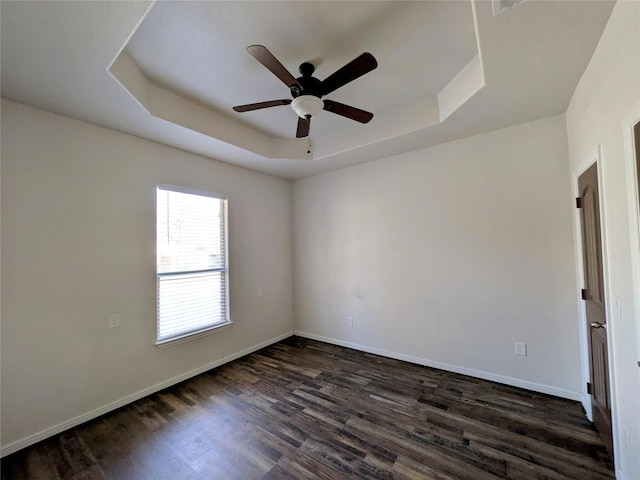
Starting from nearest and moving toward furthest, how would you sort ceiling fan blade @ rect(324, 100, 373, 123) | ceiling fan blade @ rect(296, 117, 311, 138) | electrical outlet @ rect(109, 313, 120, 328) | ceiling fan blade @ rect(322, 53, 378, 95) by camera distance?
ceiling fan blade @ rect(322, 53, 378, 95), ceiling fan blade @ rect(324, 100, 373, 123), ceiling fan blade @ rect(296, 117, 311, 138), electrical outlet @ rect(109, 313, 120, 328)

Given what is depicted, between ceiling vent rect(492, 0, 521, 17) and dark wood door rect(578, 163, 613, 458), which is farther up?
ceiling vent rect(492, 0, 521, 17)

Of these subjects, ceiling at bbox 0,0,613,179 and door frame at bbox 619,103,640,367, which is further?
ceiling at bbox 0,0,613,179

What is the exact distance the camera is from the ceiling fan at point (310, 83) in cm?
157

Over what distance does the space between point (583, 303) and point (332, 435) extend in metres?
2.41

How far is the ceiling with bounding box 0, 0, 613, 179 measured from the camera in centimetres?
141

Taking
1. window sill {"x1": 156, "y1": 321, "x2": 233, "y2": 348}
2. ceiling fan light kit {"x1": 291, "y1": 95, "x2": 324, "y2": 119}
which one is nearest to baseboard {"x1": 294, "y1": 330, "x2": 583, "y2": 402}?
window sill {"x1": 156, "y1": 321, "x2": 233, "y2": 348}

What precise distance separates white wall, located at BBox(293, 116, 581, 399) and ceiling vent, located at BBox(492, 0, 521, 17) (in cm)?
170

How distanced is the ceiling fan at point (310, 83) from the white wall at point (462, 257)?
147 centimetres

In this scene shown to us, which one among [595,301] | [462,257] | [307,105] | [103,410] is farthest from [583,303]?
[103,410]

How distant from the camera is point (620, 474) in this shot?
152 centimetres

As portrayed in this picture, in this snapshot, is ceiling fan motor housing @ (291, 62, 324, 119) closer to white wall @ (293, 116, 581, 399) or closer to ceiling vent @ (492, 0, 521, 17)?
ceiling vent @ (492, 0, 521, 17)

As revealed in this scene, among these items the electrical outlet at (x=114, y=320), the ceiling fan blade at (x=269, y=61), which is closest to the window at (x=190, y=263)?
the electrical outlet at (x=114, y=320)

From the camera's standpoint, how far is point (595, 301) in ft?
6.42

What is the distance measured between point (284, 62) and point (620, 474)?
3500mm
